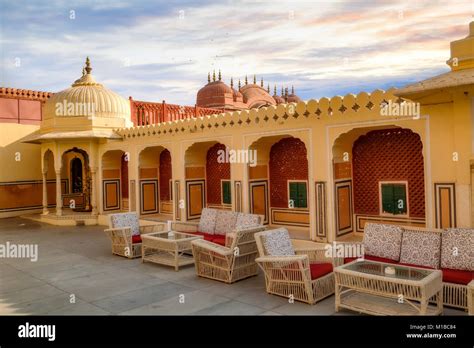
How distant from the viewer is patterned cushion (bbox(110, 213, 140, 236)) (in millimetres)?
9078

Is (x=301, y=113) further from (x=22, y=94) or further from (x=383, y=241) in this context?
(x=22, y=94)

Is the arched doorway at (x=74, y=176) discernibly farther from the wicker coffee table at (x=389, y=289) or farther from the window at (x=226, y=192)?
the wicker coffee table at (x=389, y=289)

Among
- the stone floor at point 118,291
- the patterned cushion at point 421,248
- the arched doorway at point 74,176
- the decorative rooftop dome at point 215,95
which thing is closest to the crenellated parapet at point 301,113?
the patterned cushion at point 421,248

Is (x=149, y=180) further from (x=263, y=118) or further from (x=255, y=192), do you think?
(x=263, y=118)

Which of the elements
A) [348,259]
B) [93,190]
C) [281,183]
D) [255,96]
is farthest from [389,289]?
[255,96]

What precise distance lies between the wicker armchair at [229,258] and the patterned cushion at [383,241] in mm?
1756

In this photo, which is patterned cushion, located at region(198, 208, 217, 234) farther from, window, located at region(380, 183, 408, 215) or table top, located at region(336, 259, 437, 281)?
table top, located at region(336, 259, 437, 281)

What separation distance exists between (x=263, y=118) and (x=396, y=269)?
484 cm

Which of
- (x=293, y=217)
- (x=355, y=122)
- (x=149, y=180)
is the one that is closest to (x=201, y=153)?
(x=149, y=180)

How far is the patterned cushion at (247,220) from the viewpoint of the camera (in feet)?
27.1

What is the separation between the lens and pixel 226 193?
11.8m

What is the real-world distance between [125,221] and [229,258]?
3.40 meters

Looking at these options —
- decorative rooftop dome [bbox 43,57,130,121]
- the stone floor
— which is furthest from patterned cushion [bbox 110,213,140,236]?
decorative rooftop dome [bbox 43,57,130,121]

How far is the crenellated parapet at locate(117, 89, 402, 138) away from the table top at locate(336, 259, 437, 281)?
2.98 m
